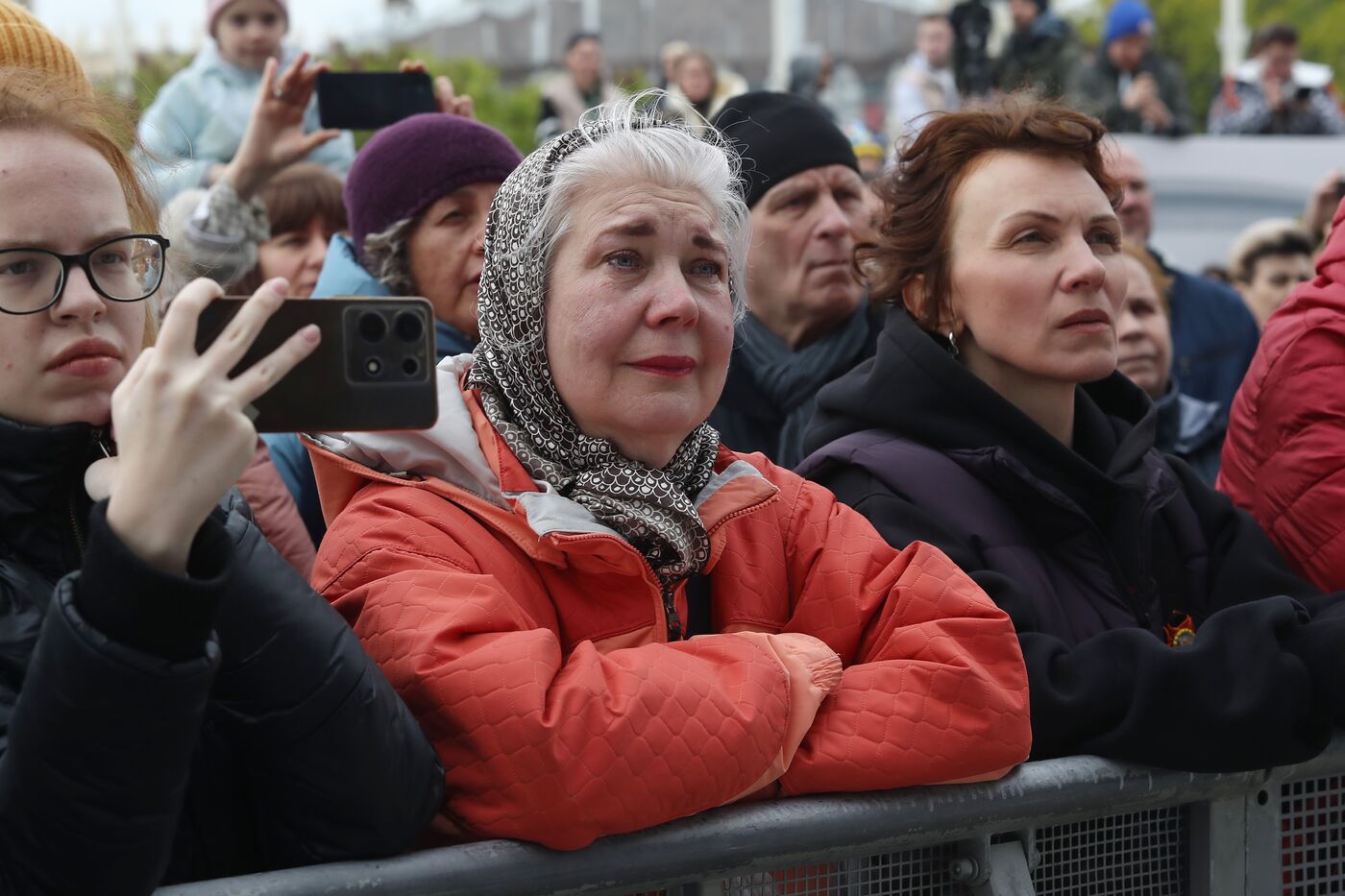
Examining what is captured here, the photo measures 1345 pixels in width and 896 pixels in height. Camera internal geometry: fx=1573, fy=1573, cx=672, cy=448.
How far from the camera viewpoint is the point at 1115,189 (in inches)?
129

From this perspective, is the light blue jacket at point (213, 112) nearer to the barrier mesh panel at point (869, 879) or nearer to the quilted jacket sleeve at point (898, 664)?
the quilted jacket sleeve at point (898, 664)

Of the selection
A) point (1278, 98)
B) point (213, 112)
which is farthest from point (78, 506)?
point (1278, 98)

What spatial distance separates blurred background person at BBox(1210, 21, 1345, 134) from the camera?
1134cm

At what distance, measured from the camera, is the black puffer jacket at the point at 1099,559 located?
2.41 meters

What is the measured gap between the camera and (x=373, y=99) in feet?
14.7

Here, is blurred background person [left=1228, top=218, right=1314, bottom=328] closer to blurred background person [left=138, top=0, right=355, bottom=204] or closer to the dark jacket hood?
blurred background person [left=138, top=0, right=355, bottom=204]

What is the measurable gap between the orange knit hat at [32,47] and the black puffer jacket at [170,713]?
82 centimetres

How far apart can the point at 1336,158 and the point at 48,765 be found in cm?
1004

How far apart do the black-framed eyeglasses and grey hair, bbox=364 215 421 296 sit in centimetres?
185

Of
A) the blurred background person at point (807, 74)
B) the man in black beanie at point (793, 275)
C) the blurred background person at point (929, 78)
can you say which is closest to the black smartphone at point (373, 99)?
the man in black beanie at point (793, 275)

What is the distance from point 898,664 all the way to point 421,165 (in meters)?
2.06

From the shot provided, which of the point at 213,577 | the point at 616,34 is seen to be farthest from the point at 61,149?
the point at 616,34

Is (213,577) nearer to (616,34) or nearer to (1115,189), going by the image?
(1115,189)

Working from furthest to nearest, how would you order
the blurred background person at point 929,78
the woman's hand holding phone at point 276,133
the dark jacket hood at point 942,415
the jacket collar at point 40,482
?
the blurred background person at point 929,78
the woman's hand holding phone at point 276,133
the dark jacket hood at point 942,415
the jacket collar at point 40,482
